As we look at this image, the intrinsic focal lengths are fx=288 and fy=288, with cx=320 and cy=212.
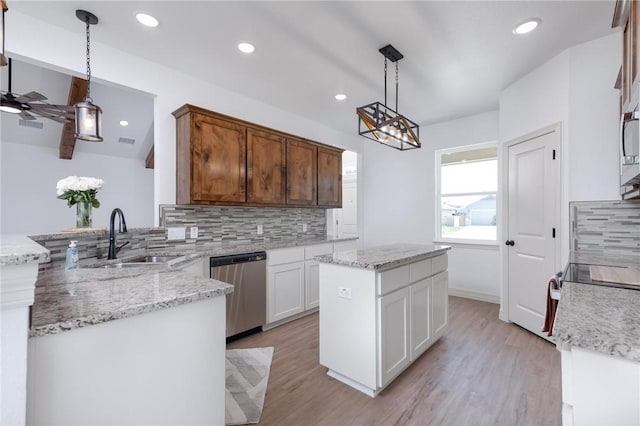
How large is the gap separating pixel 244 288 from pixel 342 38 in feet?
8.12

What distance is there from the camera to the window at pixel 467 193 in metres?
4.23

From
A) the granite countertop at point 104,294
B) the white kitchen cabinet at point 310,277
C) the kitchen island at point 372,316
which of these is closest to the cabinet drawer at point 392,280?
the kitchen island at point 372,316

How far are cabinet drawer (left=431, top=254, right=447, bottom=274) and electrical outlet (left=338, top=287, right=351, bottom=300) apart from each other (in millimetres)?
966

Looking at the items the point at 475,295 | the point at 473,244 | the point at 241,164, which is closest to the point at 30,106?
the point at 241,164

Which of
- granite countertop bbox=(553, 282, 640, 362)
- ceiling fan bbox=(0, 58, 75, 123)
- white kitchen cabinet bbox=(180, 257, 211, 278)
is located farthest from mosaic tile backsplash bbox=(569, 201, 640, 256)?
ceiling fan bbox=(0, 58, 75, 123)

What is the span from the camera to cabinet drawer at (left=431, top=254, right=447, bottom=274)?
266 centimetres

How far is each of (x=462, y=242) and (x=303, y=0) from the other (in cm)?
384

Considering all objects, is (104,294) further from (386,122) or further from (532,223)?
(532,223)

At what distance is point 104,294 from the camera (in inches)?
45.9

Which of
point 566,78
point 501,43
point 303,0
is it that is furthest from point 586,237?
point 303,0

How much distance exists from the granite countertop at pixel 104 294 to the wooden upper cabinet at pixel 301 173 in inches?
93.1

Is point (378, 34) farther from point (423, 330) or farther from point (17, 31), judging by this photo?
point (17, 31)

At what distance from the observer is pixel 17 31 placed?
2.12 m

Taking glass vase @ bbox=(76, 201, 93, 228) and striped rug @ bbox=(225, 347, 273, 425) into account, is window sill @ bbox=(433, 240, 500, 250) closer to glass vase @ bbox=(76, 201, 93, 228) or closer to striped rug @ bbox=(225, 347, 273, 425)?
striped rug @ bbox=(225, 347, 273, 425)
